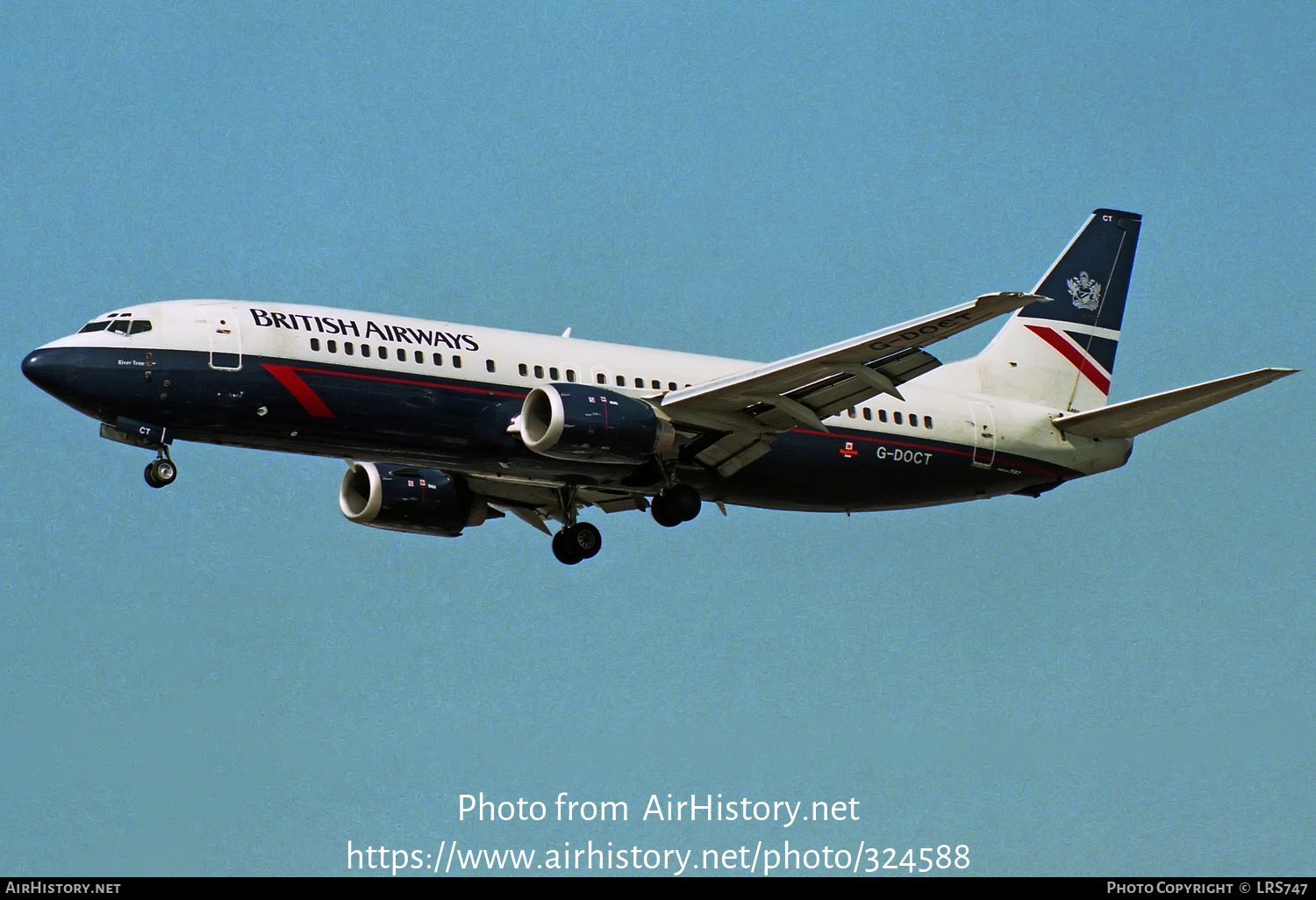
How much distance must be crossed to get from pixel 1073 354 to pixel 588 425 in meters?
16.1

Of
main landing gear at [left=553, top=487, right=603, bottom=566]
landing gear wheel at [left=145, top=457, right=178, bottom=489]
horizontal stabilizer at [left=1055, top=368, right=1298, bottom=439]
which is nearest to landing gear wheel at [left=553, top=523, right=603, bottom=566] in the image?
main landing gear at [left=553, top=487, right=603, bottom=566]

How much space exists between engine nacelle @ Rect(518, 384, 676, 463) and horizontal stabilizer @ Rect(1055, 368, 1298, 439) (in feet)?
37.8

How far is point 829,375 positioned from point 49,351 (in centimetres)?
1565

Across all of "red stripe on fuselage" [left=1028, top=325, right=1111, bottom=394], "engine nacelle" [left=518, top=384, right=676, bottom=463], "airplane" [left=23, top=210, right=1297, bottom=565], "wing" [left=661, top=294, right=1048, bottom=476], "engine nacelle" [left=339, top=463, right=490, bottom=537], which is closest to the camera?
"wing" [left=661, top=294, right=1048, bottom=476]

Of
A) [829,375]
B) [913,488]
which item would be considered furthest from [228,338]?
[913,488]

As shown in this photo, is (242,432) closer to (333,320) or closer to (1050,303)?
(333,320)

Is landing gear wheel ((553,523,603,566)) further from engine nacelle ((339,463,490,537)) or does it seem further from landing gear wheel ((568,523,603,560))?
engine nacelle ((339,463,490,537))

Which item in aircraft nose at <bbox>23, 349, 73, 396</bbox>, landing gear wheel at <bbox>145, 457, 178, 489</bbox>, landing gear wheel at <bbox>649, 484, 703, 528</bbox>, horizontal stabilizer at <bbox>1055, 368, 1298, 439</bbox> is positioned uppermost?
horizontal stabilizer at <bbox>1055, 368, 1298, 439</bbox>

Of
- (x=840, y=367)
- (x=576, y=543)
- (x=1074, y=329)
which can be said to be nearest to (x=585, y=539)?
(x=576, y=543)

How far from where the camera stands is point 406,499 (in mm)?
42781

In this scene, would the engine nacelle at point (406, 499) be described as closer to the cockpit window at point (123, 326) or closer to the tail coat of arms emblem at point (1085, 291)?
the cockpit window at point (123, 326)

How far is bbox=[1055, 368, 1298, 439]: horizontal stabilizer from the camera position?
36.9 m

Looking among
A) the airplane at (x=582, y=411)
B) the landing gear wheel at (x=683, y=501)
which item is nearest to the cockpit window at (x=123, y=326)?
the airplane at (x=582, y=411)

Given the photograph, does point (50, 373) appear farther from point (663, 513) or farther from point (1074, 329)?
point (1074, 329)
